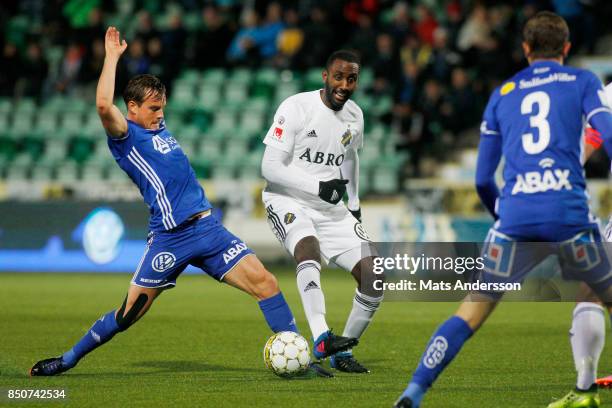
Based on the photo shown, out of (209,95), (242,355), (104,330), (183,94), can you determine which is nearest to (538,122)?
(104,330)

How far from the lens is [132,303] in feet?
23.4

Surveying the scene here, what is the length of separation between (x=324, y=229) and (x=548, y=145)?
9.37 ft

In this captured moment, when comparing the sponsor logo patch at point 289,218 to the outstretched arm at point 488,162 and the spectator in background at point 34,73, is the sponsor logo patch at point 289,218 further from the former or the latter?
the spectator in background at point 34,73

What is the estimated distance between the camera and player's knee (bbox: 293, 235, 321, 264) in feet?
25.1

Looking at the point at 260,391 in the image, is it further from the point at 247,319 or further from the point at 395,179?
the point at 395,179

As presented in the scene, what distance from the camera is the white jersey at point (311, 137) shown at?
789 centimetres

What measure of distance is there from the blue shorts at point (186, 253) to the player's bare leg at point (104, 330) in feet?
0.28

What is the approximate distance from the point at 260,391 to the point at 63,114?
1565cm

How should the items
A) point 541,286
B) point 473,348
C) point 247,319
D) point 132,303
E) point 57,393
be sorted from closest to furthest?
point 57,393, point 132,303, point 473,348, point 247,319, point 541,286

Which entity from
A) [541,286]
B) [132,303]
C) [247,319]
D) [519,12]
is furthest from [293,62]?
[132,303]

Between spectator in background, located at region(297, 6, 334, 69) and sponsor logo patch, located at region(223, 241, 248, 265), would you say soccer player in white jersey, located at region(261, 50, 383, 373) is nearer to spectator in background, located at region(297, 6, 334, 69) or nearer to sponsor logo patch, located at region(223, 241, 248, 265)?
sponsor logo patch, located at region(223, 241, 248, 265)

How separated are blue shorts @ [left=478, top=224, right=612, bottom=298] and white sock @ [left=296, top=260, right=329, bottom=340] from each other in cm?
229

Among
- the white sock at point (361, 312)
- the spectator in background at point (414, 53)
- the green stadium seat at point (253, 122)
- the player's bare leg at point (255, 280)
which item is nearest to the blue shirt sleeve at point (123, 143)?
the player's bare leg at point (255, 280)

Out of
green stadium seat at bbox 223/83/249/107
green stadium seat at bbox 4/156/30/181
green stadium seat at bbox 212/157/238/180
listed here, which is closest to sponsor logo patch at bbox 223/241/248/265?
green stadium seat at bbox 212/157/238/180
